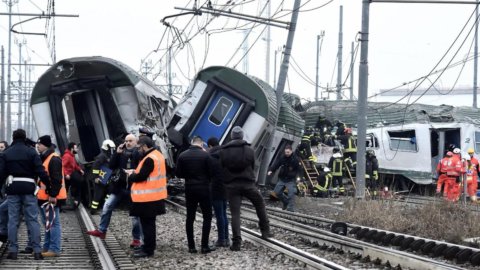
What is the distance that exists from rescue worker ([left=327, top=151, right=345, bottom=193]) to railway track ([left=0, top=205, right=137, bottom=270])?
37.6ft

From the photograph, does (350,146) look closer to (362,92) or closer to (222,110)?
(362,92)

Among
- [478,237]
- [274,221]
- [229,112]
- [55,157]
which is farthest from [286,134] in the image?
[55,157]

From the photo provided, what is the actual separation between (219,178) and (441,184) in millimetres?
11669

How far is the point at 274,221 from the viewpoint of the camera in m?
14.6

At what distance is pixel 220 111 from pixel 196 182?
7.79m

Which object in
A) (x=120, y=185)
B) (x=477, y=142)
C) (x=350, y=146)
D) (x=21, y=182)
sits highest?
(x=477, y=142)

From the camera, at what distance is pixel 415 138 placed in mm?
26016

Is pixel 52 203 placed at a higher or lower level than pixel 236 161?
lower

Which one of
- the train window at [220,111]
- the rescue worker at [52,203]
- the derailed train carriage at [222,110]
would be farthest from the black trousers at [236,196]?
the train window at [220,111]

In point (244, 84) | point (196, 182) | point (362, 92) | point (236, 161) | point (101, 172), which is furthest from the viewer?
point (244, 84)

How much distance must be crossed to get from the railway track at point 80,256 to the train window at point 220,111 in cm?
579

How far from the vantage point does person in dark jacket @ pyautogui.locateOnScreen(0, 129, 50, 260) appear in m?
9.21

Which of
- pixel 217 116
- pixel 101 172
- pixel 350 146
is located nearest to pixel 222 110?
pixel 217 116

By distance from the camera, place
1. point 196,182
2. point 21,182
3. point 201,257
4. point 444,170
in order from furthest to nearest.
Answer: point 444,170 < point 196,182 < point 201,257 < point 21,182
